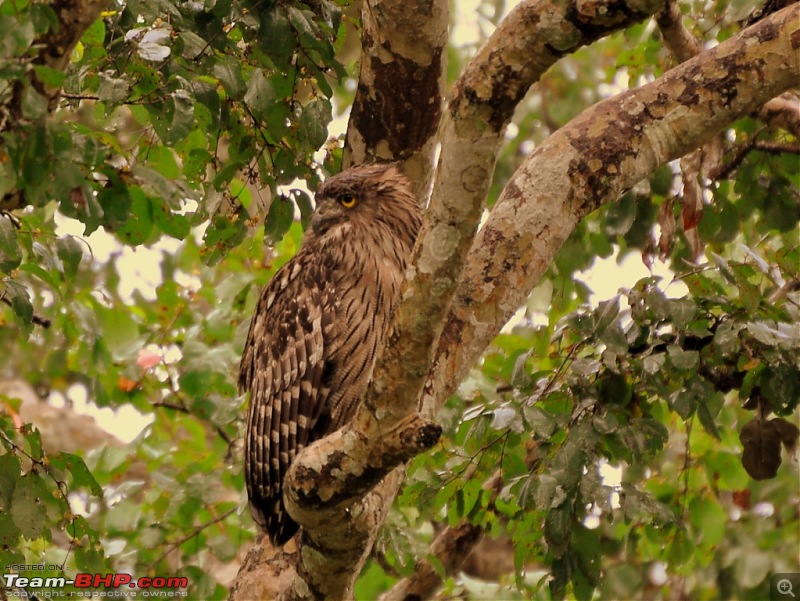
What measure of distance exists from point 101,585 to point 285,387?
3.17ft

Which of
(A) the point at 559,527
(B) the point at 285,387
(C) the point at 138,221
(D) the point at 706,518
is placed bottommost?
(D) the point at 706,518

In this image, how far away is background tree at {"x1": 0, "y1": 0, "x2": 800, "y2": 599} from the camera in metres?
2.27

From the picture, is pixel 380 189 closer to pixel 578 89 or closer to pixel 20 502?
pixel 20 502

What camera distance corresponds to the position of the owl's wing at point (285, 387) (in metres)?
3.63

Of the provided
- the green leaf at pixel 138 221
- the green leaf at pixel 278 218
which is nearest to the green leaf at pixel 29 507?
the green leaf at pixel 138 221

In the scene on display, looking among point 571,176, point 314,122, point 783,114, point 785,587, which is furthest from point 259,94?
point 785,587

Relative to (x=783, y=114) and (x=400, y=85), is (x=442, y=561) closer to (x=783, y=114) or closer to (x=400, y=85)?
(x=400, y=85)

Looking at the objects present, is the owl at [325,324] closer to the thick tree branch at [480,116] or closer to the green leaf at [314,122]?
the green leaf at [314,122]

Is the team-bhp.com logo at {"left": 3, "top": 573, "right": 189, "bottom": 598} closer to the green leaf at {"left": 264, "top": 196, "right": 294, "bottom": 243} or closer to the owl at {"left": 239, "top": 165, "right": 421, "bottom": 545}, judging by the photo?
the owl at {"left": 239, "top": 165, "right": 421, "bottom": 545}

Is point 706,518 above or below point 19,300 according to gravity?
below

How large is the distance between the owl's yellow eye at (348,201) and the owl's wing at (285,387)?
10.4 inches

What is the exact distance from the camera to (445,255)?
2.21 meters

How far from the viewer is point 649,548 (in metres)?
4.66

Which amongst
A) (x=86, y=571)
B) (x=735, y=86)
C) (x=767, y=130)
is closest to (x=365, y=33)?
(x=735, y=86)
